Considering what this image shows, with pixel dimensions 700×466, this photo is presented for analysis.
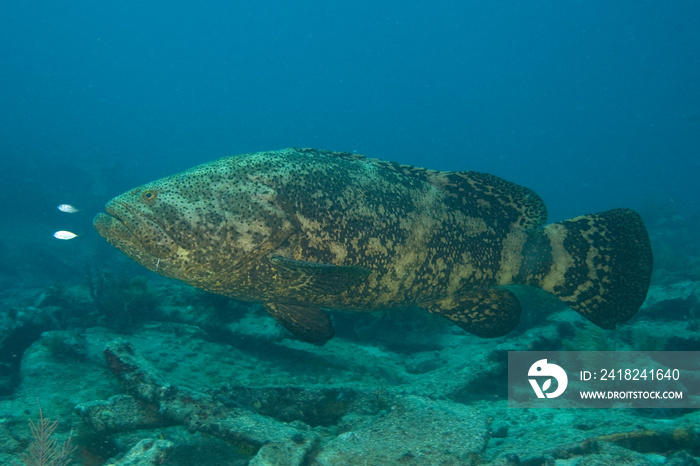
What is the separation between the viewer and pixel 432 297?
457 centimetres

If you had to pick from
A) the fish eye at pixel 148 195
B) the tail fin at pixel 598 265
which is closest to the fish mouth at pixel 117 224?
the fish eye at pixel 148 195

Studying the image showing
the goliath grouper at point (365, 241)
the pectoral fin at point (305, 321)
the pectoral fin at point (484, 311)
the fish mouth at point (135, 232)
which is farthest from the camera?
the pectoral fin at point (484, 311)

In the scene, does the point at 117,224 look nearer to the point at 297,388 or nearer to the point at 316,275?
the point at 316,275

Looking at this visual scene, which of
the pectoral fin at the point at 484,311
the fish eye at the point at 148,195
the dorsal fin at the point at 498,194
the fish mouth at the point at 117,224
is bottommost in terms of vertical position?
the pectoral fin at the point at 484,311

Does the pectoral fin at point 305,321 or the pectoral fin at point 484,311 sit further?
the pectoral fin at point 484,311

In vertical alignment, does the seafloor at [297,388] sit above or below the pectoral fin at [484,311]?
below

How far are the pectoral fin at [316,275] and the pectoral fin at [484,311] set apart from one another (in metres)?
1.58

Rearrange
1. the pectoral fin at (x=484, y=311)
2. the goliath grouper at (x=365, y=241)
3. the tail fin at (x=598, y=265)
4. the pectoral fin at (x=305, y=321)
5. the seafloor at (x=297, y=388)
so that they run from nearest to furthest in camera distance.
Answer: the seafloor at (x=297, y=388) → the goliath grouper at (x=365, y=241) → the pectoral fin at (x=305, y=321) → the tail fin at (x=598, y=265) → the pectoral fin at (x=484, y=311)

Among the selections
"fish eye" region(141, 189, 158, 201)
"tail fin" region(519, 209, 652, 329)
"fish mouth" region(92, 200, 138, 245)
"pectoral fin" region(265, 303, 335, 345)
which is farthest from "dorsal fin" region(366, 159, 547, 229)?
"fish mouth" region(92, 200, 138, 245)

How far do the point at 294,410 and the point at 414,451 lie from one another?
4.86 feet

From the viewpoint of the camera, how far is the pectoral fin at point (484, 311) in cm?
458

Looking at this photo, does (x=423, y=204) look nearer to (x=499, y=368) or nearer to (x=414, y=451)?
(x=414, y=451)

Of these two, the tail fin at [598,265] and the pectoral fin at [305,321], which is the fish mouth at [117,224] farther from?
the tail fin at [598,265]

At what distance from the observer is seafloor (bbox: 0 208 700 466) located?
3.43 meters
